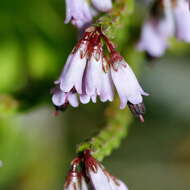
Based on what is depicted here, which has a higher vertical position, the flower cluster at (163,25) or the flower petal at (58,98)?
the flower cluster at (163,25)

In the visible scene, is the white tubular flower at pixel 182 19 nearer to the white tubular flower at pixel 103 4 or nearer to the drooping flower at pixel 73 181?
the white tubular flower at pixel 103 4

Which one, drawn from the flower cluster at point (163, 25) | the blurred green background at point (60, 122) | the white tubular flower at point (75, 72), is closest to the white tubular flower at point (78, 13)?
the white tubular flower at point (75, 72)

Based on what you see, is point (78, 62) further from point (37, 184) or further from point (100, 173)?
point (37, 184)

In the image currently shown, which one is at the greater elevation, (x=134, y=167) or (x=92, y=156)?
(x=134, y=167)

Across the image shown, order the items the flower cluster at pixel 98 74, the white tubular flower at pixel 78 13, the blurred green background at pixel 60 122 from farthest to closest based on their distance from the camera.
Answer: the blurred green background at pixel 60 122, the white tubular flower at pixel 78 13, the flower cluster at pixel 98 74

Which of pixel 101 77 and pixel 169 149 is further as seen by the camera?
pixel 169 149

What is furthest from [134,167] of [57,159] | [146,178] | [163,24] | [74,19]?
[74,19]
